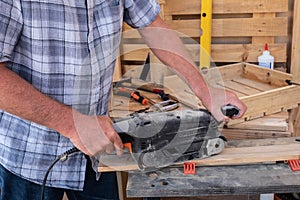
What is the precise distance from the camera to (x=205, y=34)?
2.14 meters

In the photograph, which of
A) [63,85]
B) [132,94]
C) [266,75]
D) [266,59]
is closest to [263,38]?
[266,59]

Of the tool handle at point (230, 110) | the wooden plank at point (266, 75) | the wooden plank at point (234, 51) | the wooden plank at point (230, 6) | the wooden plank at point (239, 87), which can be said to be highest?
the wooden plank at point (230, 6)

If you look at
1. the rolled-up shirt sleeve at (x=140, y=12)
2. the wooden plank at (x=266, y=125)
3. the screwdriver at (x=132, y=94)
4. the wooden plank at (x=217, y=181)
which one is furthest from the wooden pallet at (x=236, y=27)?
the wooden plank at (x=217, y=181)

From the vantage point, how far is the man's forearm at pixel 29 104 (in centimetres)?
95

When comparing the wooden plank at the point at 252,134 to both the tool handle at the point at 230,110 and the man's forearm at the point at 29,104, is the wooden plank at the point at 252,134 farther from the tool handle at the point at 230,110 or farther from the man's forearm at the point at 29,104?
the man's forearm at the point at 29,104

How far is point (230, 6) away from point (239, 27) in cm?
12

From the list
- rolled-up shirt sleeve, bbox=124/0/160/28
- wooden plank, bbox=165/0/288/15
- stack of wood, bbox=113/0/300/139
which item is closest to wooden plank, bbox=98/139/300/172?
rolled-up shirt sleeve, bbox=124/0/160/28

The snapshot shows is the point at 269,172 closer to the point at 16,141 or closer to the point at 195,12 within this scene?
the point at 16,141

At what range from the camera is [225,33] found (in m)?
→ 2.15

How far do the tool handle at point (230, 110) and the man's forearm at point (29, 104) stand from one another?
0.52 m

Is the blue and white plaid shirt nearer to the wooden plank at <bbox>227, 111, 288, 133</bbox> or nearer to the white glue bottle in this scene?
the wooden plank at <bbox>227, 111, 288, 133</bbox>

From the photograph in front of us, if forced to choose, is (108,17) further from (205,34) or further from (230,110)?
(205,34)

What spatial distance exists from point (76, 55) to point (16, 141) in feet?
1.02

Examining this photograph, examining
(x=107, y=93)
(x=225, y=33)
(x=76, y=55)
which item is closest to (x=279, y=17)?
(x=225, y=33)
